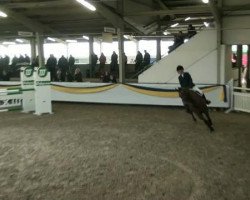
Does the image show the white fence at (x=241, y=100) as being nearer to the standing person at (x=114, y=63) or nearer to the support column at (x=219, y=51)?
the support column at (x=219, y=51)

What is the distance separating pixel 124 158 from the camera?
7598 mm

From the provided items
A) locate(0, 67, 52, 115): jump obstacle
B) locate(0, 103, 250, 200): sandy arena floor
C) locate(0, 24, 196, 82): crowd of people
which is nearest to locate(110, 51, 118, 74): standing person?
locate(0, 24, 196, 82): crowd of people

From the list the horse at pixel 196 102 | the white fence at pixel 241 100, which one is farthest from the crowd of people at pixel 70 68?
the horse at pixel 196 102

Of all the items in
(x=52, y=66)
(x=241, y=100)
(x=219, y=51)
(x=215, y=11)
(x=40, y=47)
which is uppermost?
(x=215, y=11)

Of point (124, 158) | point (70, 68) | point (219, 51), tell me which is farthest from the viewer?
point (70, 68)

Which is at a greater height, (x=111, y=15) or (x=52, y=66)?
(x=111, y=15)

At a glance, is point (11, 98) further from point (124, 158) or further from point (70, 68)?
point (70, 68)

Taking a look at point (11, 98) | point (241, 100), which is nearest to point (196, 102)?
point (241, 100)

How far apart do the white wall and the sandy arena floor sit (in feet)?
10.4

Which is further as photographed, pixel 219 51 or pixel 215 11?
pixel 219 51

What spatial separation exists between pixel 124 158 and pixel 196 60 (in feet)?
29.9

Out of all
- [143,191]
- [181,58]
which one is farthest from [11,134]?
[181,58]

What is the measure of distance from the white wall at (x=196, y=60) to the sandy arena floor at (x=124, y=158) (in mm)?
3165

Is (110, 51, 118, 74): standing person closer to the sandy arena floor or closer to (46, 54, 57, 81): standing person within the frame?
(46, 54, 57, 81): standing person
